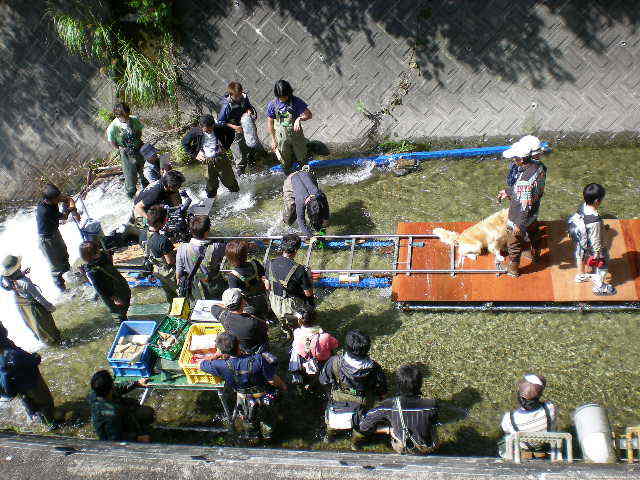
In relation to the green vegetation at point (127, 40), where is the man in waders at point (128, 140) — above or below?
below

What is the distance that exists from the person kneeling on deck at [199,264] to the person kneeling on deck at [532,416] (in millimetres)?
3961

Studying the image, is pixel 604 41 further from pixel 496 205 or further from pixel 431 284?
pixel 431 284

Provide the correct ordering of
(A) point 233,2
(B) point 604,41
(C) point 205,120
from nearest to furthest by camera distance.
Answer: (C) point 205,120 → (B) point 604,41 → (A) point 233,2

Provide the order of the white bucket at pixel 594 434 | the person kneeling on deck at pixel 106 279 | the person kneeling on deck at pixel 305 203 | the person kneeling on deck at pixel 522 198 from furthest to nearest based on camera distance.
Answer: the person kneeling on deck at pixel 305 203
the person kneeling on deck at pixel 106 279
the person kneeling on deck at pixel 522 198
the white bucket at pixel 594 434

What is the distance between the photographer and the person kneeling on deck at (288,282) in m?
7.10

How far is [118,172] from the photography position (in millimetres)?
12094

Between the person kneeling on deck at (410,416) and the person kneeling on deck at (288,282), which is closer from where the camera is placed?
the person kneeling on deck at (410,416)

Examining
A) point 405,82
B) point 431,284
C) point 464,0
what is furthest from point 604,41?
point 431,284

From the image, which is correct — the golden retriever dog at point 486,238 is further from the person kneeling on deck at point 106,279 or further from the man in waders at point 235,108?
the person kneeling on deck at point 106,279

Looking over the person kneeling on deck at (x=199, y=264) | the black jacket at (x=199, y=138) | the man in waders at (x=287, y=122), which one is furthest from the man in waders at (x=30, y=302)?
the man in waders at (x=287, y=122)

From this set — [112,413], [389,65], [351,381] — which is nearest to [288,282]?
[351,381]

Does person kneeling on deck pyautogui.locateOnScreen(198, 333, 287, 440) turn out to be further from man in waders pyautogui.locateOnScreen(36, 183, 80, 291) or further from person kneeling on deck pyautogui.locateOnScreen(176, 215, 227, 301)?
man in waders pyautogui.locateOnScreen(36, 183, 80, 291)

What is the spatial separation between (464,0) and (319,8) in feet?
8.61

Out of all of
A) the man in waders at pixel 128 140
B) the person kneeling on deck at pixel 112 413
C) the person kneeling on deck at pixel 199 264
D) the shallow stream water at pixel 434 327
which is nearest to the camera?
the person kneeling on deck at pixel 112 413
